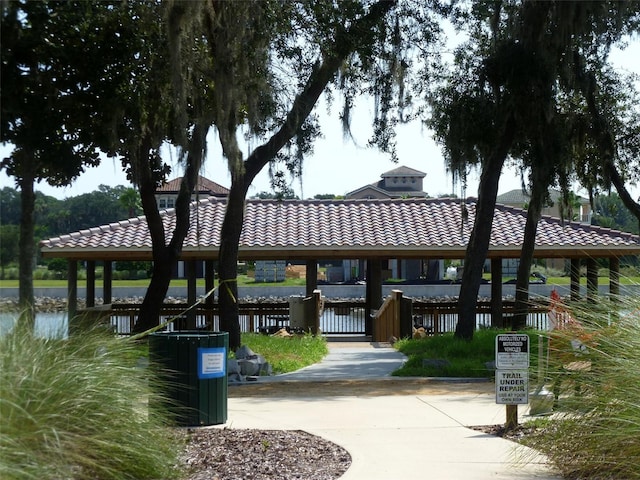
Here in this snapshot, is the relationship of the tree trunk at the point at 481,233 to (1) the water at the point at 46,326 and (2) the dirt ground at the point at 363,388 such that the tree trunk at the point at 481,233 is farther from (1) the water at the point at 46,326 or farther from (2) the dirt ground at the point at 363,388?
(1) the water at the point at 46,326

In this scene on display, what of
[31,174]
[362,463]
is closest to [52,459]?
[362,463]

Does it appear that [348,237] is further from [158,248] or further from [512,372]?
[512,372]

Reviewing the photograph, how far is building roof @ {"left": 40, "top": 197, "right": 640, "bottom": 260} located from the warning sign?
42.0 ft

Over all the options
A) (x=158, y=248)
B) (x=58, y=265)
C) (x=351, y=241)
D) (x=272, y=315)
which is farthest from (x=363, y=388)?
(x=58, y=265)

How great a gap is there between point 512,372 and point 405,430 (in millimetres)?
1307

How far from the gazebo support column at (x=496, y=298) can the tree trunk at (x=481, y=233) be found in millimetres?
5601

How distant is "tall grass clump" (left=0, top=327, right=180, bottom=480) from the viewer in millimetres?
6145

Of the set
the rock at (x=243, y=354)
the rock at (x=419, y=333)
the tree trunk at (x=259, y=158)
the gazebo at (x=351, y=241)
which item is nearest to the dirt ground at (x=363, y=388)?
the rock at (x=243, y=354)

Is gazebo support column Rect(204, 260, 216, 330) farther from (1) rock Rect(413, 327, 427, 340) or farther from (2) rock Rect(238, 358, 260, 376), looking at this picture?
(2) rock Rect(238, 358, 260, 376)

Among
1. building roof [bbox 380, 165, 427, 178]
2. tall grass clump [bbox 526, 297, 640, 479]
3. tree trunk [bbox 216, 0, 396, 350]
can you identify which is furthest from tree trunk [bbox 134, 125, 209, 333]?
building roof [bbox 380, 165, 427, 178]

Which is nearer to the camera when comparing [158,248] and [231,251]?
[231,251]

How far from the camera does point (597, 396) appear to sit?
7.47 meters

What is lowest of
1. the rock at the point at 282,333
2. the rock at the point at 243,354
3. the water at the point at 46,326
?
the rock at the point at 282,333

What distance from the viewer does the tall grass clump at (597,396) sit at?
705 centimetres
